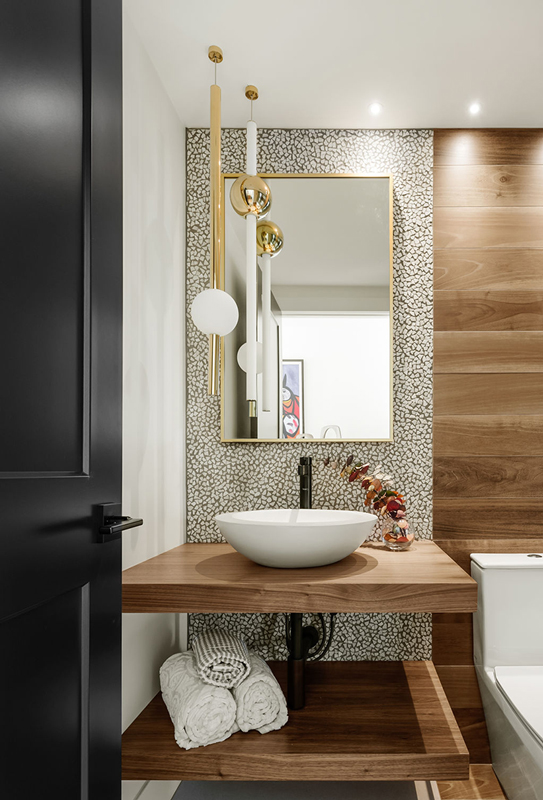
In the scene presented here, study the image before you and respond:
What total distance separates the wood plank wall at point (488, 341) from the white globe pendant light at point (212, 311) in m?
Result: 0.82

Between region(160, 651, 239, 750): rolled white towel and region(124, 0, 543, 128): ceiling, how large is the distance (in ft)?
5.68

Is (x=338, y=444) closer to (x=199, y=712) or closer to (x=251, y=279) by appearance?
(x=251, y=279)

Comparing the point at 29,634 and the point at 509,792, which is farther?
the point at 509,792

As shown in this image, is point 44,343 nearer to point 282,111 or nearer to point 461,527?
point 282,111

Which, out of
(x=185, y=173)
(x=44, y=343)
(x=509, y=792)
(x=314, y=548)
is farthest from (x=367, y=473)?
(x=44, y=343)

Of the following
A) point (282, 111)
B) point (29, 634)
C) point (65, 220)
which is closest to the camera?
point (29, 634)

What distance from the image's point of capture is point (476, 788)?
174 cm

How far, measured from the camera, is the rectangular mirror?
195 centimetres

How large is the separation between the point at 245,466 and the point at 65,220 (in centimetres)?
126

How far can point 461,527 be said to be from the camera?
75.9 inches

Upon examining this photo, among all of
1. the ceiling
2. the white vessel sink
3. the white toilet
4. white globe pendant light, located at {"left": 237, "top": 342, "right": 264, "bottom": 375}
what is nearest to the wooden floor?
the white toilet

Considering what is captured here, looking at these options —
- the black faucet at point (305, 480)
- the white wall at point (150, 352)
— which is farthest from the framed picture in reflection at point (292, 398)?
the white wall at point (150, 352)

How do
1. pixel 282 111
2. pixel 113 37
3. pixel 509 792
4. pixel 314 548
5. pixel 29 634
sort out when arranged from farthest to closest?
pixel 282 111 → pixel 509 792 → pixel 314 548 → pixel 113 37 → pixel 29 634

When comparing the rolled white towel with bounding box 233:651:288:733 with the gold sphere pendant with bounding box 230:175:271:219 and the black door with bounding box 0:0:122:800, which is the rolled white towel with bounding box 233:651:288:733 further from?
the gold sphere pendant with bounding box 230:175:271:219
